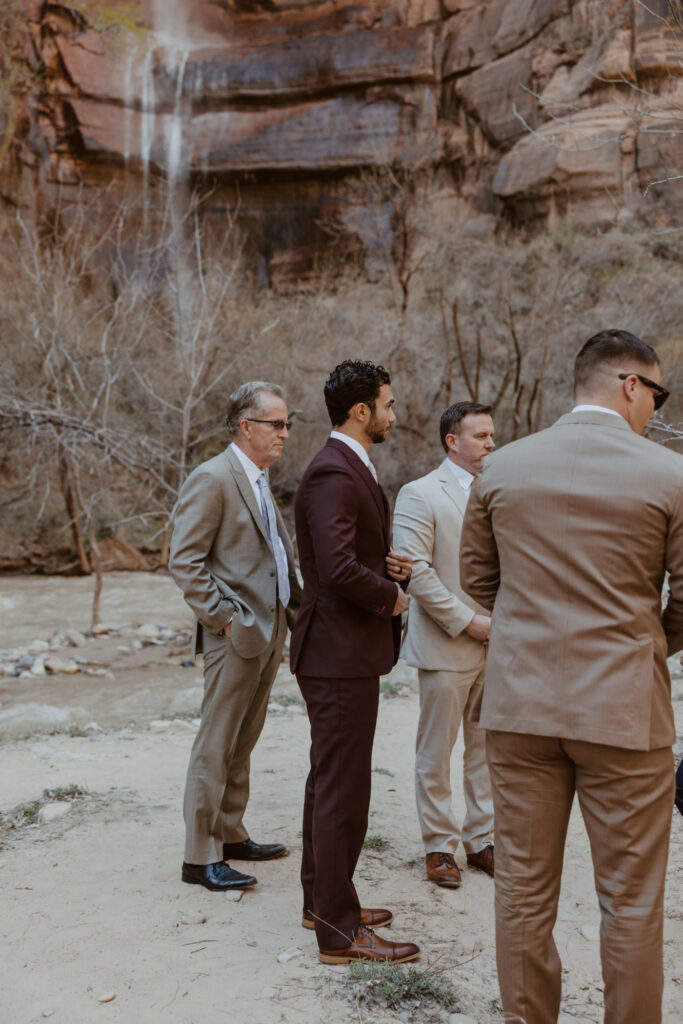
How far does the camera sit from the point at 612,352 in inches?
91.4

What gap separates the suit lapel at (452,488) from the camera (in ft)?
12.8

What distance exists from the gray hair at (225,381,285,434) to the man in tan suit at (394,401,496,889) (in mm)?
733

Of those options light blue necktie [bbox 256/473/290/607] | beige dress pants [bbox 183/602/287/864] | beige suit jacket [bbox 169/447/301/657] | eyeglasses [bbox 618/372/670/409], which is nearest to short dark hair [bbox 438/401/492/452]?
light blue necktie [bbox 256/473/290/607]

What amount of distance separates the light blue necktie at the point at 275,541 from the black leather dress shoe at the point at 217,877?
1.12m

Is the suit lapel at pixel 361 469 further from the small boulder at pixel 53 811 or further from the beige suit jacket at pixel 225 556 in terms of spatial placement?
the small boulder at pixel 53 811

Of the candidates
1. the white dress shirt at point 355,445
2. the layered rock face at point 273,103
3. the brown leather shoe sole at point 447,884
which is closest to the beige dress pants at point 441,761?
the brown leather shoe sole at point 447,884

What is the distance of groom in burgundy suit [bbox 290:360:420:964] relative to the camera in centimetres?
297

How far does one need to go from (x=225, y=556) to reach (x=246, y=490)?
0.29 m

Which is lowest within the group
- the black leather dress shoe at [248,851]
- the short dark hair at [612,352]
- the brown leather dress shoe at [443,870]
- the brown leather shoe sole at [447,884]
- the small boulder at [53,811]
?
the small boulder at [53,811]

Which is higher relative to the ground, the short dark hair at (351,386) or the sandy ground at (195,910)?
the short dark hair at (351,386)

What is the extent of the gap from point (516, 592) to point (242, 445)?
1783 millimetres

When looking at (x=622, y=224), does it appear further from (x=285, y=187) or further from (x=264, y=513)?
(x=264, y=513)

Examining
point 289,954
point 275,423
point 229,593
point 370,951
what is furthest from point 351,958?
point 275,423

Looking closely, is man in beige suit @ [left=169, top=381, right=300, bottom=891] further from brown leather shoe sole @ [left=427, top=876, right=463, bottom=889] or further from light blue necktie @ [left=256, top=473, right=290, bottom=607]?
brown leather shoe sole @ [left=427, top=876, right=463, bottom=889]
